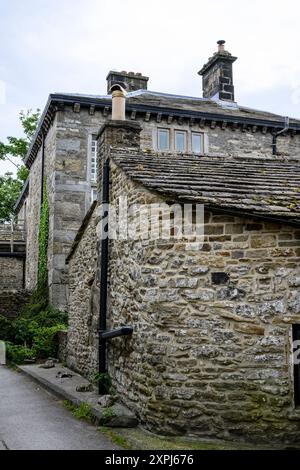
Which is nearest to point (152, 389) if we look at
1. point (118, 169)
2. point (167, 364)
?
point (167, 364)

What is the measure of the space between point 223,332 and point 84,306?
16.1 feet

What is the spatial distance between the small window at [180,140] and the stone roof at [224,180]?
888 cm

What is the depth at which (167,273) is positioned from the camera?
6973 mm

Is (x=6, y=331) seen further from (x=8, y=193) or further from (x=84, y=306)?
(x=8, y=193)

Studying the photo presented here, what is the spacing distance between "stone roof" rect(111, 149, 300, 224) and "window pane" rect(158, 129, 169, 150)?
29.0 feet

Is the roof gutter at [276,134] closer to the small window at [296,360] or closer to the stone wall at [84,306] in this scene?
the stone wall at [84,306]

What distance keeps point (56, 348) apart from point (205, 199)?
369 inches

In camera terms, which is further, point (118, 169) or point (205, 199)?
point (118, 169)

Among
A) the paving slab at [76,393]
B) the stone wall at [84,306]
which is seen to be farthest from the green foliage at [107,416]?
the stone wall at [84,306]

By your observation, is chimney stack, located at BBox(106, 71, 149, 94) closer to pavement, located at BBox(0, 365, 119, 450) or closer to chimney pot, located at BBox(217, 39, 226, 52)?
chimney pot, located at BBox(217, 39, 226, 52)

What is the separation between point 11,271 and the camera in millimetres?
25297

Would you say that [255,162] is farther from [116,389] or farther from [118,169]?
[116,389]

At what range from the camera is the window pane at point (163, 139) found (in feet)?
61.3

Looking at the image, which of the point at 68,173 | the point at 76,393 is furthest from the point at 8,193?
the point at 76,393
